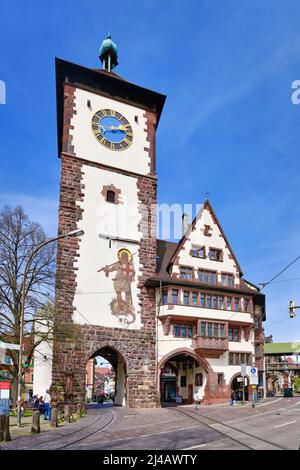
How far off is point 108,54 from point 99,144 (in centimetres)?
1222

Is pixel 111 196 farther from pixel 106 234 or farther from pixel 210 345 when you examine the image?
pixel 210 345

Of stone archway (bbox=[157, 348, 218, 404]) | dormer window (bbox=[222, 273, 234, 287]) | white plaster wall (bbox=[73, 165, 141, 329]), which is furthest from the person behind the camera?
dormer window (bbox=[222, 273, 234, 287])

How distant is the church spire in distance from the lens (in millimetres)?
42875

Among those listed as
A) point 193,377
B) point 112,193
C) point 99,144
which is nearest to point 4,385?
point 112,193

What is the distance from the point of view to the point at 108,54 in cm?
4288

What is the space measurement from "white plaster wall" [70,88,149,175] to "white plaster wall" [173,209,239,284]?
6364 mm

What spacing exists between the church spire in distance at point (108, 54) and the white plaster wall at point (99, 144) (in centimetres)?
761

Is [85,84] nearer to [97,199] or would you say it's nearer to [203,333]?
[97,199]

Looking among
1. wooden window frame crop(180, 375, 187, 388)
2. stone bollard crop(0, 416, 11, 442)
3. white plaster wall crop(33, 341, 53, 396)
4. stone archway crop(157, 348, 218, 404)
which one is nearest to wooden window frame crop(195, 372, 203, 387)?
stone archway crop(157, 348, 218, 404)

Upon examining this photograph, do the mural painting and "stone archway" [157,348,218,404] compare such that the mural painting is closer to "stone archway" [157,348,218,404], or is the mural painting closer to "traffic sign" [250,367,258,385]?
"stone archway" [157,348,218,404]

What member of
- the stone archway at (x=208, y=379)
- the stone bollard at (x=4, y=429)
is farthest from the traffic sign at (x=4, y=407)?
the stone archway at (x=208, y=379)

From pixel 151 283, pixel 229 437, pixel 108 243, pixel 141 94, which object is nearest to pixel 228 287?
pixel 151 283

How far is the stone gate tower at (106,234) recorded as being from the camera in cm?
3042
